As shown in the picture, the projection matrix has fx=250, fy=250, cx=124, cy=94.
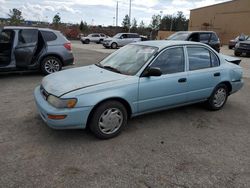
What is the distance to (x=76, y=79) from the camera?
3984mm

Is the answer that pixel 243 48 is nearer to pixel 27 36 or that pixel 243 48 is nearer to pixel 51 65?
pixel 51 65

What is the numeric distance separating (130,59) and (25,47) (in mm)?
4660

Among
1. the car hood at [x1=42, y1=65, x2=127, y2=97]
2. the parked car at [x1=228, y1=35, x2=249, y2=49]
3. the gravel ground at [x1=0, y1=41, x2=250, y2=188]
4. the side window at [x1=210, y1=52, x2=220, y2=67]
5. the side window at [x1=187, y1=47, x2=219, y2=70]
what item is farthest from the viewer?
the parked car at [x1=228, y1=35, x2=249, y2=49]

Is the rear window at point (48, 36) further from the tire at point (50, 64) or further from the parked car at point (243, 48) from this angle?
the parked car at point (243, 48)

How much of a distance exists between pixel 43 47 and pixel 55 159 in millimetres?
5703

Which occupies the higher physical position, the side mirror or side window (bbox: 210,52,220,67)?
side window (bbox: 210,52,220,67)

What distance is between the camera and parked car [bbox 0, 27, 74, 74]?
7660 millimetres

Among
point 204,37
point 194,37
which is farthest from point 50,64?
point 204,37

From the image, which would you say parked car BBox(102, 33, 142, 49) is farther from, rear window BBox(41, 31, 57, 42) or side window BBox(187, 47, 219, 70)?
side window BBox(187, 47, 219, 70)

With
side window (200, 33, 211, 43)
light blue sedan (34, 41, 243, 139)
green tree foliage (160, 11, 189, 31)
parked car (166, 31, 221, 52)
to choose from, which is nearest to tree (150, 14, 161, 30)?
green tree foliage (160, 11, 189, 31)

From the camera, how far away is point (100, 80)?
12.7 ft

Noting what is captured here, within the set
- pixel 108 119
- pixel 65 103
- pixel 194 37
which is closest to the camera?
pixel 65 103

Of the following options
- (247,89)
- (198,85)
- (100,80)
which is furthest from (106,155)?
(247,89)

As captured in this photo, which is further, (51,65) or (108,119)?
(51,65)
